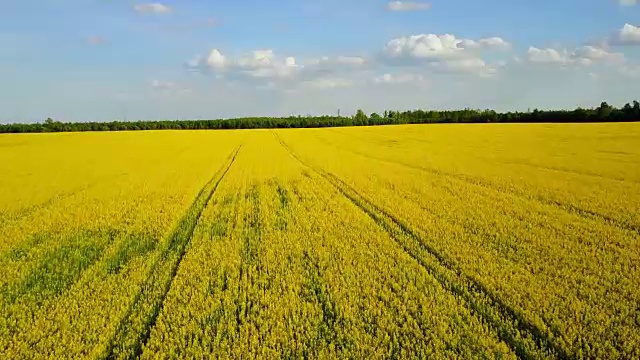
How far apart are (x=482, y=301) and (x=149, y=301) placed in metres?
4.50

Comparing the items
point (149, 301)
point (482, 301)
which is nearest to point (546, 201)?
point (482, 301)

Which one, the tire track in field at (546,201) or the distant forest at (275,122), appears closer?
the tire track in field at (546,201)

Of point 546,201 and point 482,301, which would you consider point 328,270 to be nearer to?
point 482,301

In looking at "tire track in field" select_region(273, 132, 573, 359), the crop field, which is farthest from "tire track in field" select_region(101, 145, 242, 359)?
"tire track in field" select_region(273, 132, 573, 359)

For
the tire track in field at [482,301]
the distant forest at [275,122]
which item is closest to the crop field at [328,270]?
the tire track in field at [482,301]

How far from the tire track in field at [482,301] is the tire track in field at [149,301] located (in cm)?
401

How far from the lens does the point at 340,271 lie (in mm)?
8086

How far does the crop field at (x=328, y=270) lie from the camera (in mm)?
5750

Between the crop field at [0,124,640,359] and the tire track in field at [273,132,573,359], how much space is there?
29 millimetres

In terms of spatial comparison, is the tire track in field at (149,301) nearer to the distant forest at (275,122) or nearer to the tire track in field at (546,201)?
the tire track in field at (546,201)

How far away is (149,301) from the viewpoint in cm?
702

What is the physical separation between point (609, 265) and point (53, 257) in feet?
31.5

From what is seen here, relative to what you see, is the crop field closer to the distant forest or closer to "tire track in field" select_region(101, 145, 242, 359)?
"tire track in field" select_region(101, 145, 242, 359)

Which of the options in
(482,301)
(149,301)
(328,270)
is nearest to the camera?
(482,301)
